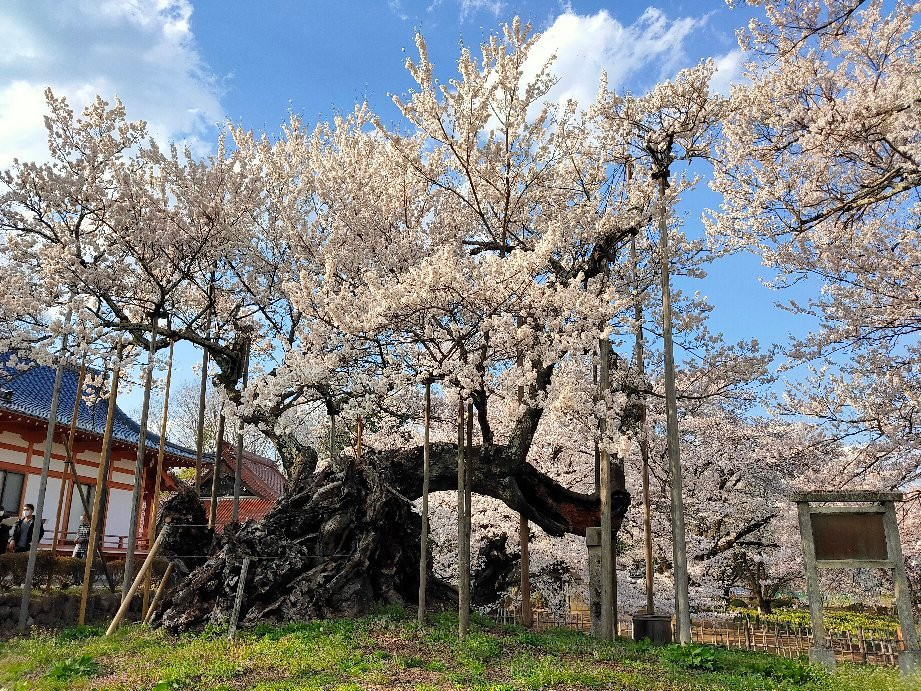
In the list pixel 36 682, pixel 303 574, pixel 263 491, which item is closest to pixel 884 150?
pixel 303 574

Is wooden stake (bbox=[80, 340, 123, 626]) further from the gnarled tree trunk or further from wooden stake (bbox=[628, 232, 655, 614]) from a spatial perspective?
wooden stake (bbox=[628, 232, 655, 614])

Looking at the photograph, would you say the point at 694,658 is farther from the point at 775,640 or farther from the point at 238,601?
the point at 775,640

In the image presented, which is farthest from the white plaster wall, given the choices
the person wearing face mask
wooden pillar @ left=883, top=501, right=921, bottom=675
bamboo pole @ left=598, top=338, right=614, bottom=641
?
wooden pillar @ left=883, top=501, right=921, bottom=675

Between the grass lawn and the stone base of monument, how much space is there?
1594mm

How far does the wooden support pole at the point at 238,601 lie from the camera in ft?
36.6

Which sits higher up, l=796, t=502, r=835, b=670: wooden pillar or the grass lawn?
l=796, t=502, r=835, b=670: wooden pillar

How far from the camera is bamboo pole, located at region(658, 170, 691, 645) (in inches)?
464

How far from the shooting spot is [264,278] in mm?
17109

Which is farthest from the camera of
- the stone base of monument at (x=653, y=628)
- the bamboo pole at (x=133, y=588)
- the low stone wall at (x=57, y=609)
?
the low stone wall at (x=57, y=609)

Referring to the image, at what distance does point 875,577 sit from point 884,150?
68.7 ft

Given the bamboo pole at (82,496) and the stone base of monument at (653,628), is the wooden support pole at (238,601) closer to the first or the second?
the bamboo pole at (82,496)

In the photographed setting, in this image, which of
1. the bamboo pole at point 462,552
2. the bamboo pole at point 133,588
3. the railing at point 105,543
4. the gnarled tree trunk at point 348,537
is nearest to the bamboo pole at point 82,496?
the railing at point 105,543

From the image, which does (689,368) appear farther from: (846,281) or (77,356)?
(77,356)

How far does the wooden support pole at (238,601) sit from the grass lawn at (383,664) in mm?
192
